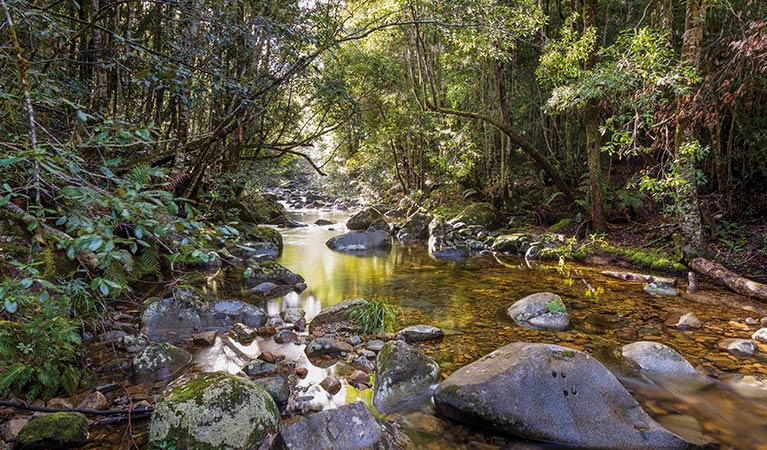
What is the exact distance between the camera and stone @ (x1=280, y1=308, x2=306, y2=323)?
20.2 feet

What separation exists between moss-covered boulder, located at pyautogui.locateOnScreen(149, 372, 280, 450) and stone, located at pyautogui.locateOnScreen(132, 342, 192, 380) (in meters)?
1.22

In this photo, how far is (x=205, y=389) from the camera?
3.12 metres

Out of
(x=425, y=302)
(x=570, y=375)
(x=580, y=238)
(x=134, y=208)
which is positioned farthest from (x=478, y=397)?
(x=580, y=238)

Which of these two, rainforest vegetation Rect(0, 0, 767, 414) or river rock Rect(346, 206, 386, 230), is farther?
river rock Rect(346, 206, 386, 230)

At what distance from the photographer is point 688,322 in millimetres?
5609

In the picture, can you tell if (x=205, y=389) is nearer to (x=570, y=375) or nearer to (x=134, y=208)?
(x=134, y=208)

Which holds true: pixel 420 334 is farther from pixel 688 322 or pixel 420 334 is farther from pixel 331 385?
pixel 688 322

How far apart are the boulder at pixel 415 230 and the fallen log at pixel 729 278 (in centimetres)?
925

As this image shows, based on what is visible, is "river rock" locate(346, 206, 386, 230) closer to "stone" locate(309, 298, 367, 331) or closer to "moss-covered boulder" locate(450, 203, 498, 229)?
"moss-covered boulder" locate(450, 203, 498, 229)

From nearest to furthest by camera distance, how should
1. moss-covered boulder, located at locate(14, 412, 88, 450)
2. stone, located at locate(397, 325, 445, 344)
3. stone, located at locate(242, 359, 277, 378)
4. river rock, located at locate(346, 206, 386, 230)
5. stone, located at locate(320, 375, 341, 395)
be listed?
moss-covered boulder, located at locate(14, 412, 88, 450) → stone, located at locate(320, 375, 341, 395) → stone, located at locate(242, 359, 277, 378) → stone, located at locate(397, 325, 445, 344) → river rock, located at locate(346, 206, 386, 230)

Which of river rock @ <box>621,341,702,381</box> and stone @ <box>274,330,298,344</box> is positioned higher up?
river rock @ <box>621,341,702,381</box>

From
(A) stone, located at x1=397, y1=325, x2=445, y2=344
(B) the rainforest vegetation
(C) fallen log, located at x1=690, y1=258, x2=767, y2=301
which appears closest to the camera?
(B) the rainforest vegetation

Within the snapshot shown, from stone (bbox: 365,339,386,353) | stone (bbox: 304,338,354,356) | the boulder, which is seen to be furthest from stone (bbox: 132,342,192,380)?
the boulder

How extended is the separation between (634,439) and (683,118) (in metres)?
6.61
